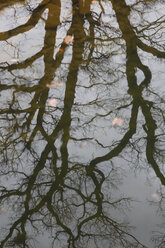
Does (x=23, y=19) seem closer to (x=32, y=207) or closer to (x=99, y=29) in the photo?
(x=99, y=29)

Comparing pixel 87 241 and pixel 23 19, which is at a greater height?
pixel 23 19

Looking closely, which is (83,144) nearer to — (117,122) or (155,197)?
(117,122)

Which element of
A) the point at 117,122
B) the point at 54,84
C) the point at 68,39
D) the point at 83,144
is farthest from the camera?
the point at 68,39

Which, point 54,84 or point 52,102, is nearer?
point 52,102

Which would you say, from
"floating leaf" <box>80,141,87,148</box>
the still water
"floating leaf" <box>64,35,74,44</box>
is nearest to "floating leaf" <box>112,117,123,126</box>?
the still water

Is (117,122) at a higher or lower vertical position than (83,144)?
higher

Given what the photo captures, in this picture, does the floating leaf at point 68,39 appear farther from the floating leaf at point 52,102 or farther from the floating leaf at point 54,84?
the floating leaf at point 52,102

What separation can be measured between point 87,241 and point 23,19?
361cm

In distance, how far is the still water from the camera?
178 centimetres

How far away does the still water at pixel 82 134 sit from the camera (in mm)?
1784

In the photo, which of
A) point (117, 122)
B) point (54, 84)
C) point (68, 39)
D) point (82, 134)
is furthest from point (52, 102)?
point (68, 39)

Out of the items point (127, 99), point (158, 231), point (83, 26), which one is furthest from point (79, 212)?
point (83, 26)

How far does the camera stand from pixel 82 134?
236 centimetres

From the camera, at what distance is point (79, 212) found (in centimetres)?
184
